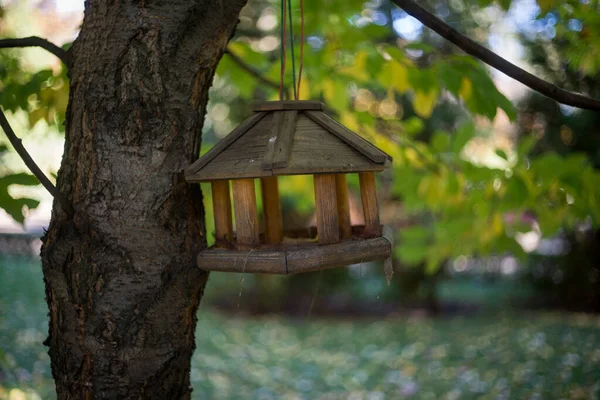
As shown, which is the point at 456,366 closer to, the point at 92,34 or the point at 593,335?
the point at 593,335

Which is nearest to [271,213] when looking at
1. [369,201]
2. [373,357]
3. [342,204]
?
[342,204]

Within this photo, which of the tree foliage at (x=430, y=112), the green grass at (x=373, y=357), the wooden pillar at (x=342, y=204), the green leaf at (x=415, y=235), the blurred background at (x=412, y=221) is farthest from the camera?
the green grass at (x=373, y=357)

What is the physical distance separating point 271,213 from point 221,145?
48 centimetres

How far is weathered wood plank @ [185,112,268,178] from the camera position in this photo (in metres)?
1.38

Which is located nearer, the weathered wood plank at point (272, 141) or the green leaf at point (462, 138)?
the weathered wood plank at point (272, 141)

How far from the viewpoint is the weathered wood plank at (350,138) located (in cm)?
138

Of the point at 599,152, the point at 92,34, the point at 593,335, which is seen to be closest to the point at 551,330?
the point at 593,335

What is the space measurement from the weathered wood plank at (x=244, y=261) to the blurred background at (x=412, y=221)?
0.05 m

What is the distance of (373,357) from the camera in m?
5.65

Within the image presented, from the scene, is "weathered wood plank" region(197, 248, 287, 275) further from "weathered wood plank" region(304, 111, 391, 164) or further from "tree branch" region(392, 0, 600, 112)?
"tree branch" region(392, 0, 600, 112)

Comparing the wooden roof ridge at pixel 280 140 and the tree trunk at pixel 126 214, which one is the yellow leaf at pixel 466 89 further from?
the tree trunk at pixel 126 214

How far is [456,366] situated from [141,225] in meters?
4.14

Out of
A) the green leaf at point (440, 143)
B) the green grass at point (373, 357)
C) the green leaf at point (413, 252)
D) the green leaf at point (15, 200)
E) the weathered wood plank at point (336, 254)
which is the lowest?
the green grass at point (373, 357)

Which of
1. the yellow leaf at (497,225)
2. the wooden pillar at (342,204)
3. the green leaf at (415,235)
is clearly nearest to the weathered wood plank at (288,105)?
the wooden pillar at (342,204)
